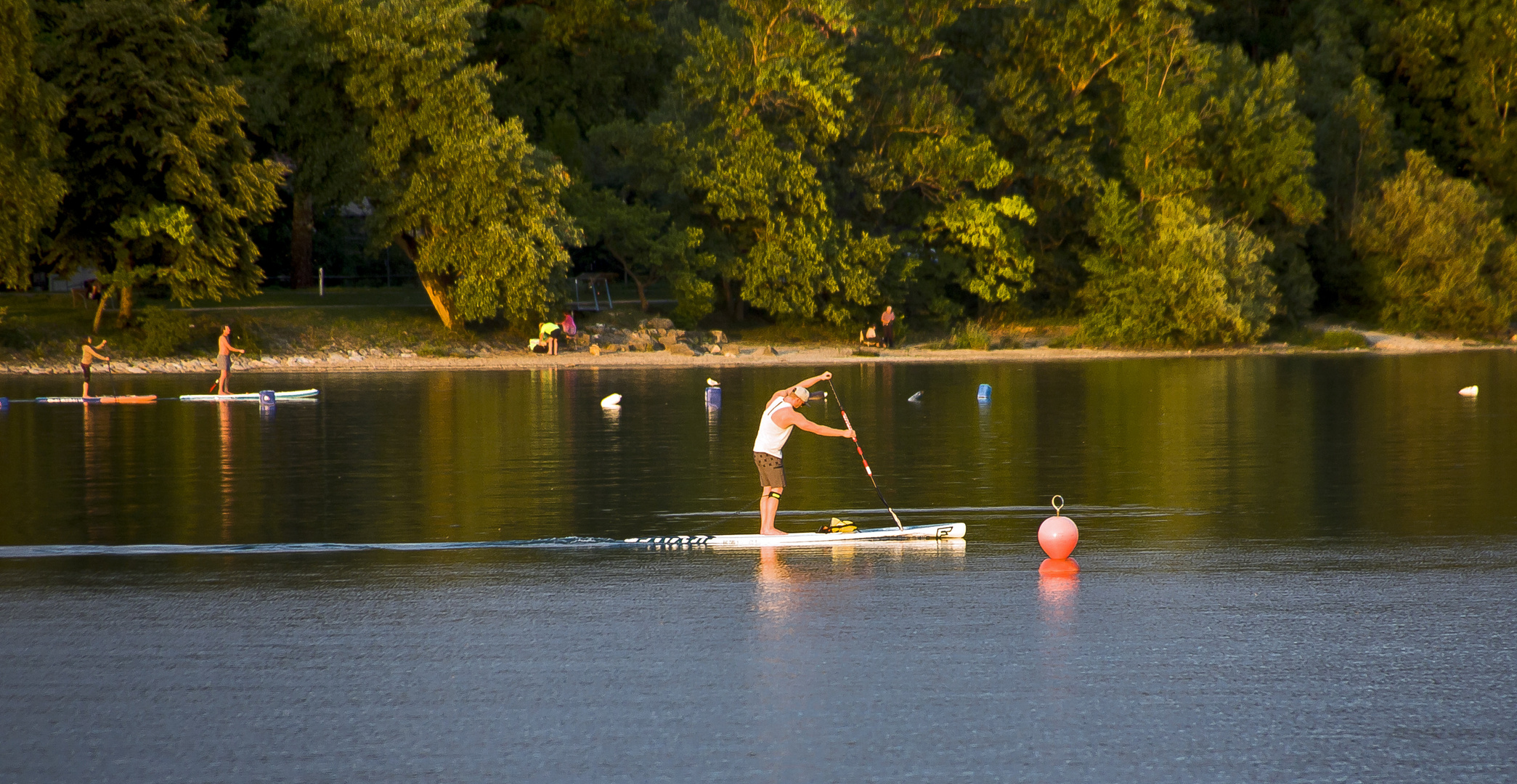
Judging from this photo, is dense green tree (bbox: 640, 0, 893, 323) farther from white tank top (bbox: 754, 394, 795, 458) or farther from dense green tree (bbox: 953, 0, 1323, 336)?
white tank top (bbox: 754, 394, 795, 458)

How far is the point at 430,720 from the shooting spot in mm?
7340

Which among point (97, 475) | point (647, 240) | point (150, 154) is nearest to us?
point (97, 475)

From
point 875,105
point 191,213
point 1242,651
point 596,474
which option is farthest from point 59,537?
point 875,105

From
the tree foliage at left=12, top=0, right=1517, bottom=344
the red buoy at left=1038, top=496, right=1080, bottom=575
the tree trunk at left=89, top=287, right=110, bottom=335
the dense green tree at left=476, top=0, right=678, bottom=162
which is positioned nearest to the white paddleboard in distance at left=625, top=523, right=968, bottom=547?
the red buoy at left=1038, top=496, right=1080, bottom=575

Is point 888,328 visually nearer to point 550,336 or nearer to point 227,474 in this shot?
point 550,336

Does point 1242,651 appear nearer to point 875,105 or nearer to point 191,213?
point 191,213

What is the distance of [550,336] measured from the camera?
48.5 meters

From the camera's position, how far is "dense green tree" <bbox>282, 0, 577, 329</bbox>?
46844mm

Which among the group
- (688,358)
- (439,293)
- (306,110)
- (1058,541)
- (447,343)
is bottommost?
(1058,541)

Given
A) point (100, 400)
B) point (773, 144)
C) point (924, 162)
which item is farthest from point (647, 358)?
point (100, 400)

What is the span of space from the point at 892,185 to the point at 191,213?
90.0 feet

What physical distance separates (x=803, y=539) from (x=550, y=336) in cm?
3650

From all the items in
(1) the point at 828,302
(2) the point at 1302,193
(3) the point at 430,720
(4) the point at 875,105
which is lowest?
(3) the point at 430,720

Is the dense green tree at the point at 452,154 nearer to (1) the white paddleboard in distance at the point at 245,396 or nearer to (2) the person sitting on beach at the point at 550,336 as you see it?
(2) the person sitting on beach at the point at 550,336
